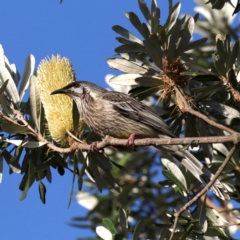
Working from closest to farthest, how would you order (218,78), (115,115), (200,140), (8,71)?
(200,140) < (218,78) < (8,71) < (115,115)

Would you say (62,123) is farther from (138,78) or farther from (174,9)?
(174,9)

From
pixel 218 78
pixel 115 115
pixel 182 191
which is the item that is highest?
pixel 218 78

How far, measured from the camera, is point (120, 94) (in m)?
5.37

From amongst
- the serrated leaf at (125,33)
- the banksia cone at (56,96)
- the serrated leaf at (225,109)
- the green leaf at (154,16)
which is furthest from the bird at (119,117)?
the green leaf at (154,16)

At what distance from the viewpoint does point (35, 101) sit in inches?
170

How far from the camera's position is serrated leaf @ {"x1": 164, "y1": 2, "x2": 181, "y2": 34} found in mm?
4441

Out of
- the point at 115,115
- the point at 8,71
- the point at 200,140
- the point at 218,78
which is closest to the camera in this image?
the point at 200,140

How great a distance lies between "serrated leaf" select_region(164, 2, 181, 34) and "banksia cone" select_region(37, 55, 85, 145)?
0.72 metres

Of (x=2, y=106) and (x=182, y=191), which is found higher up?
(x=2, y=106)

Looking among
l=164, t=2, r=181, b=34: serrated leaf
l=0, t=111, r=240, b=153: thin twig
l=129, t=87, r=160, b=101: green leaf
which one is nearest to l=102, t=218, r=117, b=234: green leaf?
l=0, t=111, r=240, b=153: thin twig

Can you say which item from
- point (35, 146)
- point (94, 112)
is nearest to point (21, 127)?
point (35, 146)

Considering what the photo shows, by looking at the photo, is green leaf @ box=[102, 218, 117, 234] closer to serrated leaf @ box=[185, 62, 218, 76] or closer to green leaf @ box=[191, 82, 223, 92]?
green leaf @ box=[191, 82, 223, 92]

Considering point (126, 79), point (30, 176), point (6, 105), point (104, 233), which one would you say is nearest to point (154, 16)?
point (126, 79)

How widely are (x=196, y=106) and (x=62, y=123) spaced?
93cm
